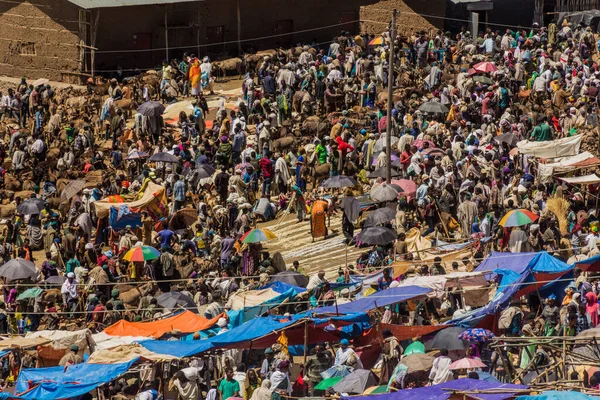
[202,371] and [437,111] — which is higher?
[437,111]

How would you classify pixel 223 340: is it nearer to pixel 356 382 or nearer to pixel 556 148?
pixel 356 382

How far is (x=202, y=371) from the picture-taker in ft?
89.3

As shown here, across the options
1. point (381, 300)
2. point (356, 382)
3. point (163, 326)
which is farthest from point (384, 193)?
point (356, 382)

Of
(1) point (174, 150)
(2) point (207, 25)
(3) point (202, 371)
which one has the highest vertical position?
(2) point (207, 25)

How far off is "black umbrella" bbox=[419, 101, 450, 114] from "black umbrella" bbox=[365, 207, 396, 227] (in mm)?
7214

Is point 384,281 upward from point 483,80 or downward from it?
downward

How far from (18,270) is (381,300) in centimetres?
917

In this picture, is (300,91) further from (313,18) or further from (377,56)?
(313,18)

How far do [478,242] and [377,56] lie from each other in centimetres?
1535

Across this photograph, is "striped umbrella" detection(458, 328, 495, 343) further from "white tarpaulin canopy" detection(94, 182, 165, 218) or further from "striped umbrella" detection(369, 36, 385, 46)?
"striped umbrella" detection(369, 36, 385, 46)

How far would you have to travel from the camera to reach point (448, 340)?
26.0 m

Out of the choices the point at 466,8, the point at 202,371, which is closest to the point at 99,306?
the point at 202,371

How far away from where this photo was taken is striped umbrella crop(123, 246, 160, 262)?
33.1m

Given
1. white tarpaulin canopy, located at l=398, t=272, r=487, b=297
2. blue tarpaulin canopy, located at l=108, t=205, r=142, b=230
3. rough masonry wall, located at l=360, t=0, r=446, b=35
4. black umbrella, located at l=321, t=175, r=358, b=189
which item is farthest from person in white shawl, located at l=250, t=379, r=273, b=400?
rough masonry wall, located at l=360, t=0, r=446, b=35
